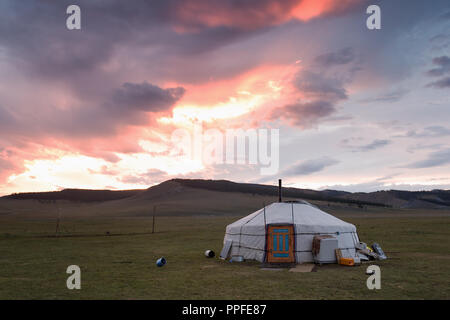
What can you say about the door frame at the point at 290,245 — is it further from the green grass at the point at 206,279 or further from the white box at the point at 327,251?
the white box at the point at 327,251

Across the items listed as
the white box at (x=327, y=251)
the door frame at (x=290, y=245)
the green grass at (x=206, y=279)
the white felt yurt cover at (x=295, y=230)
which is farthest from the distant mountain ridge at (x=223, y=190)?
the green grass at (x=206, y=279)

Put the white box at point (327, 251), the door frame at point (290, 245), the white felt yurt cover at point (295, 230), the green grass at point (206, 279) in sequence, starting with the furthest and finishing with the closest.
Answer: the white felt yurt cover at point (295, 230)
the door frame at point (290, 245)
the white box at point (327, 251)
the green grass at point (206, 279)

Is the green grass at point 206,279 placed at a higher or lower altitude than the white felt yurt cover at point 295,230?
lower

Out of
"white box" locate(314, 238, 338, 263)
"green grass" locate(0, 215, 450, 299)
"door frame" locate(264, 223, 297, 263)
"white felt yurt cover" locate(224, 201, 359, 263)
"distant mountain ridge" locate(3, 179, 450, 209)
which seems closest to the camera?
"green grass" locate(0, 215, 450, 299)

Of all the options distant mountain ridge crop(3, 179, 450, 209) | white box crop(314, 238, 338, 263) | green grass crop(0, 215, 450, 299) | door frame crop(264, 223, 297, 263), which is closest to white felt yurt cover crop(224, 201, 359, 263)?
door frame crop(264, 223, 297, 263)

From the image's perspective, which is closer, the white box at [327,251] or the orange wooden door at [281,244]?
the white box at [327,251]

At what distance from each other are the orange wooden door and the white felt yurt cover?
173 mm

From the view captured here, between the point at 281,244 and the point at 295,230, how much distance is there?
773 millimetres

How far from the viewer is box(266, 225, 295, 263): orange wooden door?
15117mm

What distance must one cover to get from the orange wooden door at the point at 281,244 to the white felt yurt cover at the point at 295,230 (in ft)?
0.57

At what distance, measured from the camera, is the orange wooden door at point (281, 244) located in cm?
1512

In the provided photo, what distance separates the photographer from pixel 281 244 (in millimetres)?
15258

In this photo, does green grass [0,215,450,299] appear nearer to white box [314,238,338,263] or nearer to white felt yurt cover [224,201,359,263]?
white box [314,238,338,263]
